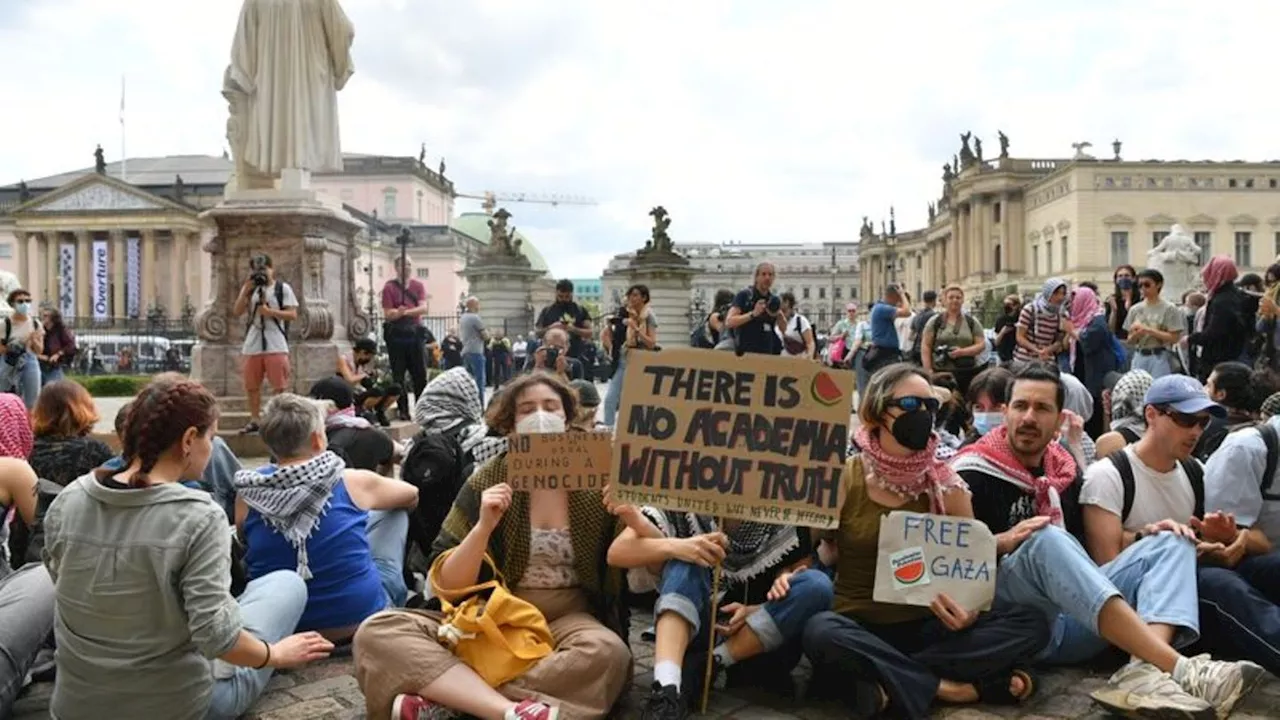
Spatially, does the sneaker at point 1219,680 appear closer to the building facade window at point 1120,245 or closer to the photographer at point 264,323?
the photographer at point 264,323

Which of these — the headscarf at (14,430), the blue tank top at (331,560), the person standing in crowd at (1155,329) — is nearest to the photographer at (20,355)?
the headscarf at (14,430)

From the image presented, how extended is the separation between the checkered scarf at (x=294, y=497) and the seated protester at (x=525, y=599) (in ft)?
2.09

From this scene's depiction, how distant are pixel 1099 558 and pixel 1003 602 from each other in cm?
68

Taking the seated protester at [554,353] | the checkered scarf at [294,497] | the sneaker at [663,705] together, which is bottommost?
the sneaker at [663,705]

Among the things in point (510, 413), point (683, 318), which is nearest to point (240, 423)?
point (510, 413)

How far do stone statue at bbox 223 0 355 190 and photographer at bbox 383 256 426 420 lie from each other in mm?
1654

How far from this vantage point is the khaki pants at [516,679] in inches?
148

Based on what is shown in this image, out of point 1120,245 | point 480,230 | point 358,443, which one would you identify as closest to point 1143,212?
point 1120,245

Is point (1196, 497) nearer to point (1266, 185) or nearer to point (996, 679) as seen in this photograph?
point (996, 679)

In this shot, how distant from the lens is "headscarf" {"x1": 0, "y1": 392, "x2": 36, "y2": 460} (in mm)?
4398

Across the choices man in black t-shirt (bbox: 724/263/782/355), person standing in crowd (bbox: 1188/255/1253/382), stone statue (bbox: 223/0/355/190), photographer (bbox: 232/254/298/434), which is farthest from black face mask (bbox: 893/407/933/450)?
stone statue (bbox: 223/0/355/190)

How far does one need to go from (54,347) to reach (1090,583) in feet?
36.1

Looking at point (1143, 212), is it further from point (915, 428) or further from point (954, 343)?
point (915, 428)

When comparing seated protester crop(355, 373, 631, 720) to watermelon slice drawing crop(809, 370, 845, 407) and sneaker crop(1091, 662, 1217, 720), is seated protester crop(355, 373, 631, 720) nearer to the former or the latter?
watermelon slice drawing crop(809, 370, 845, 407)
